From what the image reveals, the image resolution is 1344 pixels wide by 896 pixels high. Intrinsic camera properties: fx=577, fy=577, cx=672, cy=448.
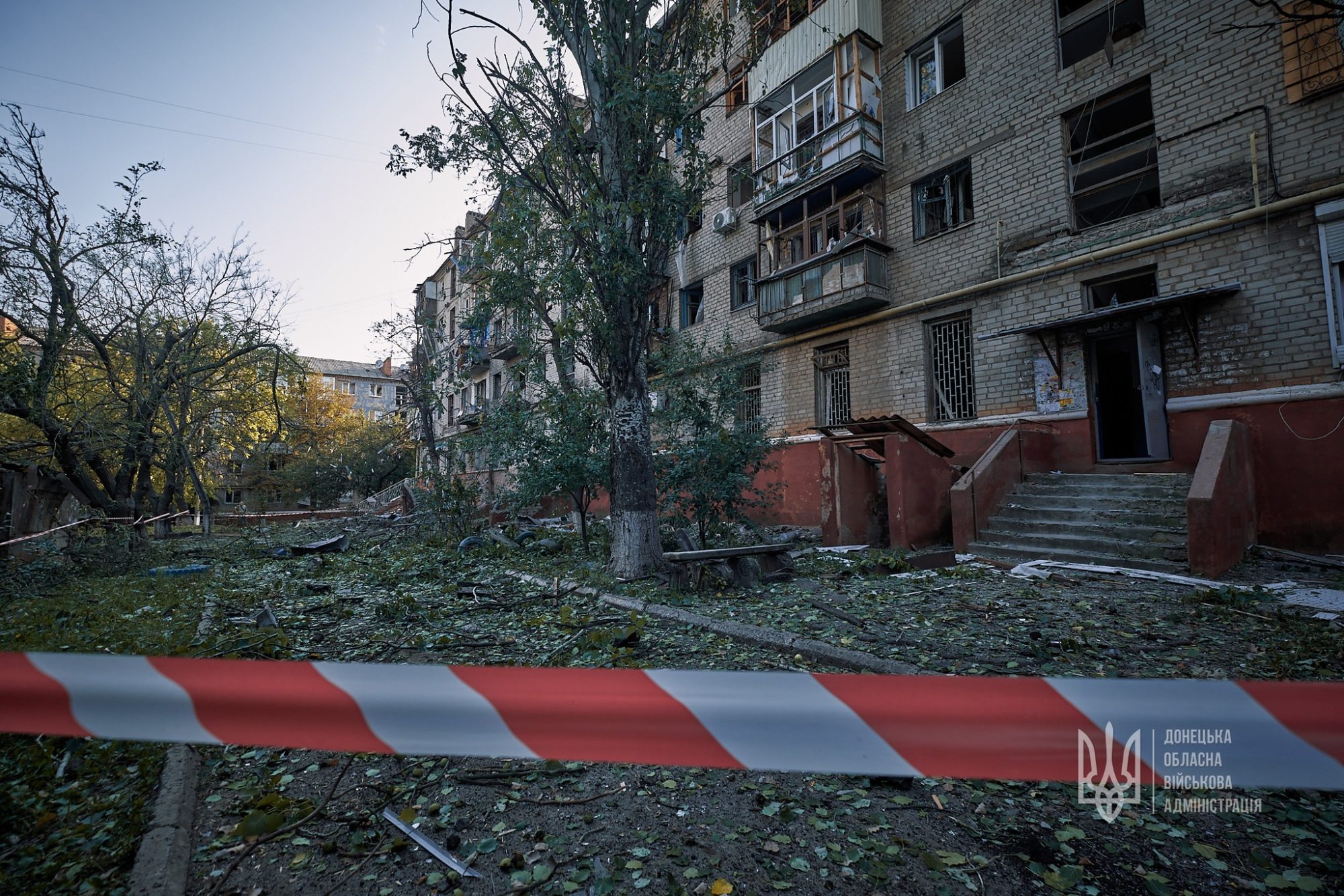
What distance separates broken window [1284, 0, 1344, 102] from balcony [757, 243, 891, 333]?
608cm

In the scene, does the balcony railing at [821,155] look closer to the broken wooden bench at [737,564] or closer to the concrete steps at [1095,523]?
the concrete steps at [1095,523]

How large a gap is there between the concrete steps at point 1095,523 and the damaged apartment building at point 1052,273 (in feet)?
0.13

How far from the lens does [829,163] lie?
13.1 meters

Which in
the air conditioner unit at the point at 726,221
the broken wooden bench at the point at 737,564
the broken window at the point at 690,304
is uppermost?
the air conditioner unit at the point at 726,221

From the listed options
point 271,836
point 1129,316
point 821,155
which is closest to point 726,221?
point 821,155

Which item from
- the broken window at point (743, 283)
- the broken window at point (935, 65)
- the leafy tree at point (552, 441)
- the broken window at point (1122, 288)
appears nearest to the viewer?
the broken window at point (1122, 288)

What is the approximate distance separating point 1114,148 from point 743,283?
8.38m

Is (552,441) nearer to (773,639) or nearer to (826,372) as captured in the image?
(773,639)

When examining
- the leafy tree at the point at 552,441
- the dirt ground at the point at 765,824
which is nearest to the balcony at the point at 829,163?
the leafy tree at the point at 552,441

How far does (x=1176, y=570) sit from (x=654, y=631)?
6093 millimetres

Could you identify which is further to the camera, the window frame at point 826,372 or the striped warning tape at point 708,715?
the window frame at point 826,372

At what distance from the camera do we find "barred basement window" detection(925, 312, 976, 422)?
11242 millimetres

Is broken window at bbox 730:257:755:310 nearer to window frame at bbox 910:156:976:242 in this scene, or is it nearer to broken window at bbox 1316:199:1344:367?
window frame at bbox 910:156:976:242

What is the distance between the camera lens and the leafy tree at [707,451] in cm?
877
